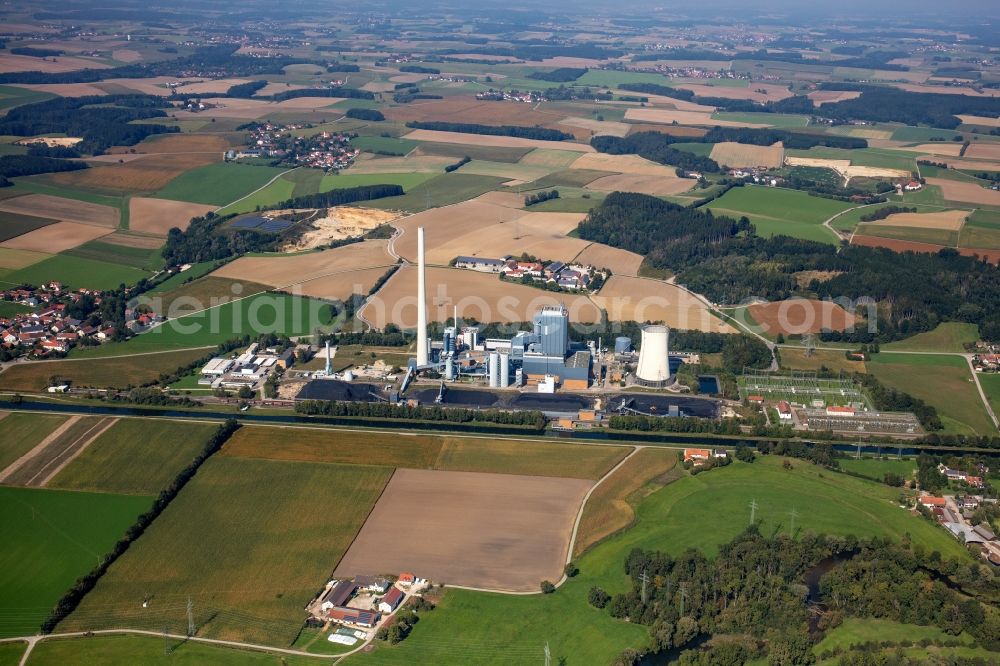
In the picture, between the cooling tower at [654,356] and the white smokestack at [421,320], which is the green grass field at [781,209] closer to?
the cooling tower at [654,356]

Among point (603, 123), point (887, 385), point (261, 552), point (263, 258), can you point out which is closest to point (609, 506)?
point (261, 552)

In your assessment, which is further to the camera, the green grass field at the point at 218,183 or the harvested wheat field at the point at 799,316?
the green grass field at the point at 218,183

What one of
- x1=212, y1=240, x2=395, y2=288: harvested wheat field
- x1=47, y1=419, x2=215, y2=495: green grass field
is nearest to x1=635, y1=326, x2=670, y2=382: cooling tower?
x1=47, y1=419, x2=215, y2=495: green grass field

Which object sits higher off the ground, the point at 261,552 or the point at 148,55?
the point at 148,55

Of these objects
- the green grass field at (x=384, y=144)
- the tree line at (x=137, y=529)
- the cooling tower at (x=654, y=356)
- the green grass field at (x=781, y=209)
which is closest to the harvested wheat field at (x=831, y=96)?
the green grass field at (x=781, y=209)

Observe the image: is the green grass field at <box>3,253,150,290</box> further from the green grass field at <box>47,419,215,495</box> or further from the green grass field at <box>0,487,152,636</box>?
the green grass field at <box>0,487,152,636</box>

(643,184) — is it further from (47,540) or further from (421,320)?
(47,540)

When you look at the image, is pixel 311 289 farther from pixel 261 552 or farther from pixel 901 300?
pixel 901 300
